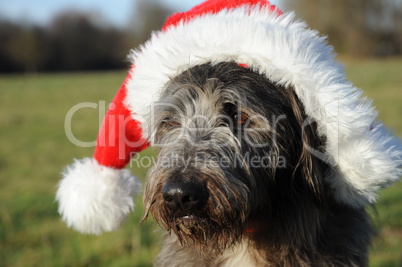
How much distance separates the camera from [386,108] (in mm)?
15648

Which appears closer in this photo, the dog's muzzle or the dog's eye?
the dog's muzzle

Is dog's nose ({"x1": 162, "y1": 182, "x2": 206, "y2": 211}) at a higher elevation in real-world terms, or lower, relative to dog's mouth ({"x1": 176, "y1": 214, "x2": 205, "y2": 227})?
higher

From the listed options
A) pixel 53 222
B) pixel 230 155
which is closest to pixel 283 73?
pixel 230 155

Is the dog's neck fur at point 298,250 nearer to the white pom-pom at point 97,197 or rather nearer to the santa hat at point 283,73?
the santa hat at point 283,73

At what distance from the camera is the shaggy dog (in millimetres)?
2646

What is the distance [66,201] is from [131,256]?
1182mm

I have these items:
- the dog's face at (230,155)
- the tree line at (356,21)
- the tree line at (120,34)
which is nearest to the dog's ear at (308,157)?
the dog's face at (230,155)

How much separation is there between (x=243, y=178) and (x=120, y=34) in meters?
74.3

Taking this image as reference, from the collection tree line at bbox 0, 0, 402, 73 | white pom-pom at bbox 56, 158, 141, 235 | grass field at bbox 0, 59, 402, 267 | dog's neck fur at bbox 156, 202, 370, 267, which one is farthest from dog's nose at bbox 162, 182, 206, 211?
tree line at bbox 0, 0, 402, 73

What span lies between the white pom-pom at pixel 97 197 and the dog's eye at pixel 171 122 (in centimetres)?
70

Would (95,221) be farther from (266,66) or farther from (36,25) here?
(36,25)

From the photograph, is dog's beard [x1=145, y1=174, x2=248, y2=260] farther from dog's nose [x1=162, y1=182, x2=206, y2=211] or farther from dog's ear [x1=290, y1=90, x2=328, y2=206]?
dog's ear [x1=290, y1=90, x2=328, y2=206]

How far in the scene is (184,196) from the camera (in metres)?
2.42

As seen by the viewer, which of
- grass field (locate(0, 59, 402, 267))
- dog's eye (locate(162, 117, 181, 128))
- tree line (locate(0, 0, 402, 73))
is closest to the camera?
dog's eye (locate(162, 117, 181, 128))
